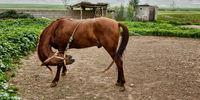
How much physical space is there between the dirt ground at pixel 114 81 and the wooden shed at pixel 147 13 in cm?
2085

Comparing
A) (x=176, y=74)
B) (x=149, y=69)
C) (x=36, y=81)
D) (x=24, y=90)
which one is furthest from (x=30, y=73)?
(x=176, y=74)

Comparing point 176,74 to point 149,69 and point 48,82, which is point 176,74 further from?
point 48,82

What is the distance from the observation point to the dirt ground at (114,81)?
4.05 m

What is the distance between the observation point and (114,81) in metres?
4.96

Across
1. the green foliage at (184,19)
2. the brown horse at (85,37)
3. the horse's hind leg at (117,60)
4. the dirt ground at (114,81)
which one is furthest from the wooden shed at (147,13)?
the horse's hind leg at (117,60)

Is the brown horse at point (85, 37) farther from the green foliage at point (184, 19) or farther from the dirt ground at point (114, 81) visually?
the green foliage at point (184, 19)

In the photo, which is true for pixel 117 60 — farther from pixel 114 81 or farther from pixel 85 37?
pixel 85 37

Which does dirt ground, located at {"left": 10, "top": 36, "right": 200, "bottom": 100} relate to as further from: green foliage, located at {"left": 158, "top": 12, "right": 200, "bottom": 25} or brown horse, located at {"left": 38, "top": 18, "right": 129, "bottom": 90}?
green foliage, located at {"left": 158, "top": 12, "right": 200, "bottom": 25}

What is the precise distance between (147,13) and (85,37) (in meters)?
24.6

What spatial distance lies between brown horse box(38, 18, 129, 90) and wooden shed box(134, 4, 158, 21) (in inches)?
A: 948

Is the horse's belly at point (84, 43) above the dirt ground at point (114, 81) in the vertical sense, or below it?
above

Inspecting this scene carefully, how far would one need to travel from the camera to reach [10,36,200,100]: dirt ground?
13.3 feet

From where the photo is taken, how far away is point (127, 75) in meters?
5.43

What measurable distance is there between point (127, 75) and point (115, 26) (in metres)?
1.84
